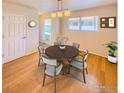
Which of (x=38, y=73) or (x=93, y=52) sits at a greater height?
(x=93, y=52)

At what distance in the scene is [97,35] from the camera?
6.26 metres

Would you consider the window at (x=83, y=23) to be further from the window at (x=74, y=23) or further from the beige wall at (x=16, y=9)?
the beige wall at (x=16, y=9)

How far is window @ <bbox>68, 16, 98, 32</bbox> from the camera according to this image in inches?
254

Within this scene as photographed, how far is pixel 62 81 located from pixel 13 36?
320 centimetres

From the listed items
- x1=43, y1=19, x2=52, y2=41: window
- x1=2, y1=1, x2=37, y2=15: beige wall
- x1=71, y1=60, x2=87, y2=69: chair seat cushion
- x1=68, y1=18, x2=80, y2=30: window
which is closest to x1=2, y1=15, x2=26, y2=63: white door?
x1=2, y1=1, x2=37, y2=15: beige wall

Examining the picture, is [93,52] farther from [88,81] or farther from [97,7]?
[88,81]

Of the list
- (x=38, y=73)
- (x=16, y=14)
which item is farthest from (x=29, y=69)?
(x=16, y=14)

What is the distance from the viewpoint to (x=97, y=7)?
605cm

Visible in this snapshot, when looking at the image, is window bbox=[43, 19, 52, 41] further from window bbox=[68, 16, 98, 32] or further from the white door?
the white door

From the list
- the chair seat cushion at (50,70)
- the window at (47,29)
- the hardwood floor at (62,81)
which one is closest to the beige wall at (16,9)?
the hardwood floor at (62,81)

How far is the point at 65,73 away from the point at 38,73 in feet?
2.77

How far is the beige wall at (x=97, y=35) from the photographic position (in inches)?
216
